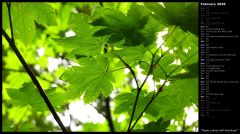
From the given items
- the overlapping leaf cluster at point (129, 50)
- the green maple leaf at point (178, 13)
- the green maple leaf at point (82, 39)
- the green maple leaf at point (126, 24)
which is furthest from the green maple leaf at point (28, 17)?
the green maple leaf at point (178, 13)

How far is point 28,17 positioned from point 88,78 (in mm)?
360

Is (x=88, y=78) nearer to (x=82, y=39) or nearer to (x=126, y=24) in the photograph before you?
(x=82, y=39)

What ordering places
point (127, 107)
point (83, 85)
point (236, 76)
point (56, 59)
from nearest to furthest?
point (236, 76) → point (83, 85) → point (127, 107) → point (56, 59)

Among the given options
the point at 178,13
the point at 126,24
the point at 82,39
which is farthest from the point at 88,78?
the point at 178,13

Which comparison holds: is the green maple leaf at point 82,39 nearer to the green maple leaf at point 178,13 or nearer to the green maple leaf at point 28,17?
the green maple leaf at point 28,17

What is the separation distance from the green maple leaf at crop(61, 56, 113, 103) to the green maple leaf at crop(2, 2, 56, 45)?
0.23 meters

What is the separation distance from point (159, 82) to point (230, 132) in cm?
33

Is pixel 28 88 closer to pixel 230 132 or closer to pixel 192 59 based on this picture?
pixel 192 59

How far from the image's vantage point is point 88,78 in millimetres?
1354

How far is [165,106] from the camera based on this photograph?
1403 millimetres

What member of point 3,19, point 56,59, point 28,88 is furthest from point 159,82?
point 56,59

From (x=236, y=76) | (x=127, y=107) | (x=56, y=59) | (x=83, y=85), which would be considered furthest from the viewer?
(x=56, y=59)

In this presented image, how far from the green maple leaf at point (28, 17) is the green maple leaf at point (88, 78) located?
23 cm

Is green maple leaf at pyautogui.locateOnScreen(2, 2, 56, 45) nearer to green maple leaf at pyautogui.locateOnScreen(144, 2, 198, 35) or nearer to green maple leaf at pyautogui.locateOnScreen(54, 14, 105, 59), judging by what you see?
green maple leaf at pyautogui.locateOnScreen(54, 14, 105, 59)
